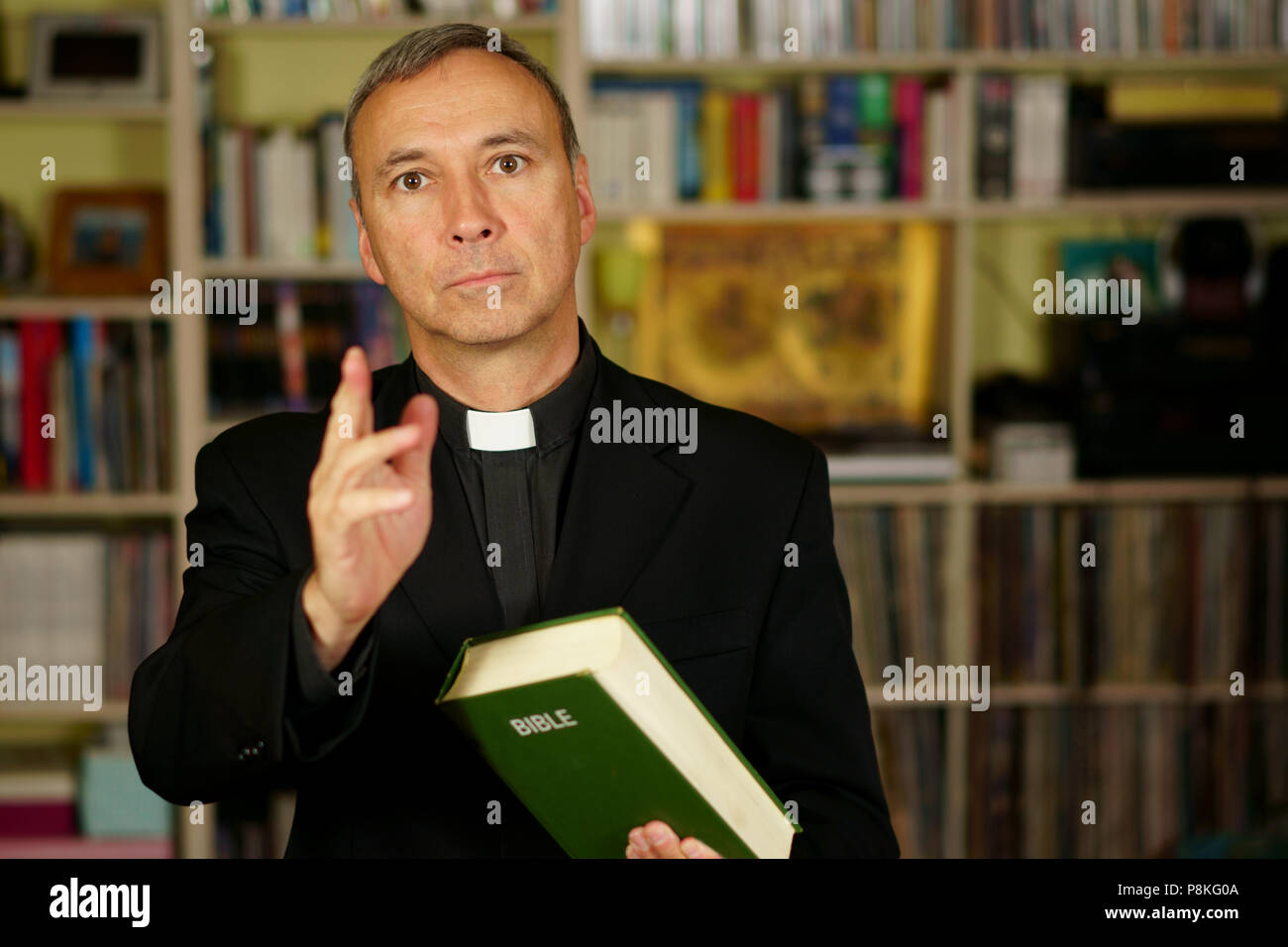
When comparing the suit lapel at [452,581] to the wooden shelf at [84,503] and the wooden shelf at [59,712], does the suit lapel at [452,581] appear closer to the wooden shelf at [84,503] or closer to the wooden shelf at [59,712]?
the wooden shelf at [84,503]

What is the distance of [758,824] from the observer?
0.87 m

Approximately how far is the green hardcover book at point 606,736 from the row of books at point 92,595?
186 cm

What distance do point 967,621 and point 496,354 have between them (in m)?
1.66

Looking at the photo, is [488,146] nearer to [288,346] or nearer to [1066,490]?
[288,346]

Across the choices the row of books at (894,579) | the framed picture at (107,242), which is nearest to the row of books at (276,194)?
the framed picture at (107,242)

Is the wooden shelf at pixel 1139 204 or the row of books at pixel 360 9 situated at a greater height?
the row of books at pixel 360 9

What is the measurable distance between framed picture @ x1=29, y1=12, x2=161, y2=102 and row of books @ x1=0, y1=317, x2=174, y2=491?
0.45 meters

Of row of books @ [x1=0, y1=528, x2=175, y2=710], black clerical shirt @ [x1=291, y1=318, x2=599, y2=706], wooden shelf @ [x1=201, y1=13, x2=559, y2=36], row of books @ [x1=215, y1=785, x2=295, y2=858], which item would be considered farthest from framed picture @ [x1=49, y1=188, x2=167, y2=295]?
black clerical shirt @ [x1=291, y1=318, x2=599, y2=706]

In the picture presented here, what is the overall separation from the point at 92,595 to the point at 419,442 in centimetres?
203

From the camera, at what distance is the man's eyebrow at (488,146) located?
1107 mm

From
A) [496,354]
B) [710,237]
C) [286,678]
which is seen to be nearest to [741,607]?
[496,354]

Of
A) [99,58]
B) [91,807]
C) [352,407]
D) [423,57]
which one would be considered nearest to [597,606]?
[352,407]

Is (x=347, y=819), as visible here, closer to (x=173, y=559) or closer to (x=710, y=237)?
(x=173, y=559)

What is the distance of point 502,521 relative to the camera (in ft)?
3.91
